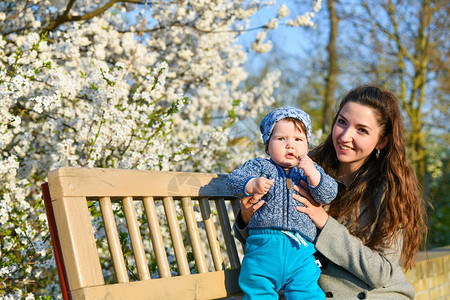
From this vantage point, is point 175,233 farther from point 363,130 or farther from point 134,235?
point 363,130

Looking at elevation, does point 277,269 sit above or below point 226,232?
below

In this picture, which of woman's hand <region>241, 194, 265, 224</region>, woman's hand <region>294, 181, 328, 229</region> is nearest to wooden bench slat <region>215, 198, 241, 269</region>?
woman's hand <region>241, 194, 265, 224</region>

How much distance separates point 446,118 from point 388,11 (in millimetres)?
2743

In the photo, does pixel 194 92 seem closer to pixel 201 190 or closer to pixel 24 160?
pixel 24 160

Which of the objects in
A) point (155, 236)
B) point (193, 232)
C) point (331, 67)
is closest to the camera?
point (155, 236)

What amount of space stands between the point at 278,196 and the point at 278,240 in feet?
0.65

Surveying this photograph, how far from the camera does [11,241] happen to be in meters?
3.24

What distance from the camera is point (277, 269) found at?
2268mm

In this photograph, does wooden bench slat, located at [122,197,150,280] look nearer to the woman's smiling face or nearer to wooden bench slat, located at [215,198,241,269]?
wooden bench slat, located at [215,198,241,269]

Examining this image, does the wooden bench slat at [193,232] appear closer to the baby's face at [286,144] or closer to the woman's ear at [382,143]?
the baby's face at [286,144]

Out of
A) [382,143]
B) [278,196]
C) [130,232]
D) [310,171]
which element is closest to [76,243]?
[130,232]

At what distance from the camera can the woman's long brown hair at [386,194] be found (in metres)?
2.60

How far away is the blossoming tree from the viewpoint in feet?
11.1

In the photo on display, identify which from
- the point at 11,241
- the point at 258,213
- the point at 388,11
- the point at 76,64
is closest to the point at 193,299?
the point at 258,213
